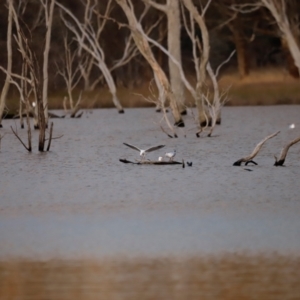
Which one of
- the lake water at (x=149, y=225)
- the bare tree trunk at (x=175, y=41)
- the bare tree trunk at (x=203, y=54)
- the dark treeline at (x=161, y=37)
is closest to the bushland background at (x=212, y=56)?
the dark treeline at (x=161, y=37)

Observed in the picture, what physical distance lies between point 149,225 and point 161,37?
28.2 metres

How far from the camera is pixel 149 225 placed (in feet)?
29.1

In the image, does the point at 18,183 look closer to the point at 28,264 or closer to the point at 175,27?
the point at 28,264

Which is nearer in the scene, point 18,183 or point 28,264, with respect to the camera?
point 28,264

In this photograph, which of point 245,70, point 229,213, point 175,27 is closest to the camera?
point 229,213

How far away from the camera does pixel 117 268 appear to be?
22.9 feet

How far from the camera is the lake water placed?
21.3 feet

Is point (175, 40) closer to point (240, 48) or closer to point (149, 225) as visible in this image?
point (240, 48)

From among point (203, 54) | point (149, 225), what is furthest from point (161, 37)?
point (149, 225)

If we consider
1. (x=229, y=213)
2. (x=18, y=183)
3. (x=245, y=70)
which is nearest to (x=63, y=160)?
(x=18, y=183)

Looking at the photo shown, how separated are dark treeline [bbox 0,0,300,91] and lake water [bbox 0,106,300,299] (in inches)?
750

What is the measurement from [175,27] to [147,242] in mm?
18261

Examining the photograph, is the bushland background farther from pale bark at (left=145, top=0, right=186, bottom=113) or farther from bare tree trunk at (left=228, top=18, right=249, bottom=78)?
pale bark at (left=145, top=0, right=186, bottom=113)

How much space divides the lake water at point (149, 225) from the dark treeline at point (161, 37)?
19.1 meters
